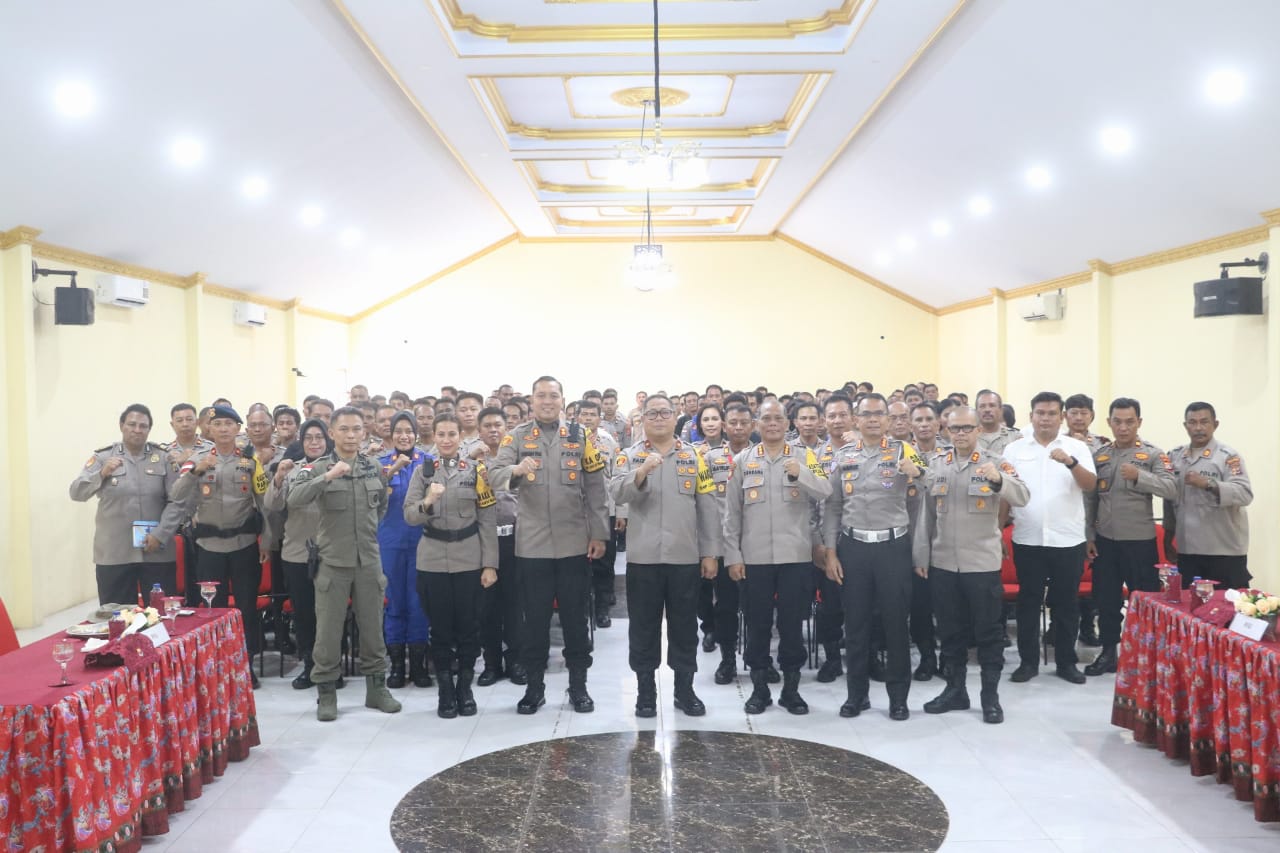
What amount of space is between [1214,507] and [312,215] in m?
8.18

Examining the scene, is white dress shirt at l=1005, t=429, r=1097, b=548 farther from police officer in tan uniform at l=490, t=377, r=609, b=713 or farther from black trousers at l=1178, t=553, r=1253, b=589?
police officer in tan uniform at l=490, t=377, r=609, b=713

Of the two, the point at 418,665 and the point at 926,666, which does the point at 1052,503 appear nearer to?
the point at 926,666

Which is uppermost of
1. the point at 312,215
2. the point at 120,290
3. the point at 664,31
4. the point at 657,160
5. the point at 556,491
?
the point at 664,31

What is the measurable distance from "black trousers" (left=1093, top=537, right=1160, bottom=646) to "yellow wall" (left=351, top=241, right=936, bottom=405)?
→ 948 cm

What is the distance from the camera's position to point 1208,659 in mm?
3727

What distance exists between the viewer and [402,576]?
5.39 m

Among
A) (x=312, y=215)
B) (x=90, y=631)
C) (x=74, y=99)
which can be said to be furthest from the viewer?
(x=312, y=215)

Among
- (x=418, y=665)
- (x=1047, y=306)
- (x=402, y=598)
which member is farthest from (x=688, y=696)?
(x=1047, y=306)

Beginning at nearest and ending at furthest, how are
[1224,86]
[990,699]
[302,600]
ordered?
[990,699] < [302,600] < [1224,86]

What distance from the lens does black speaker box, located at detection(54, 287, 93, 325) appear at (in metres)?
6.90

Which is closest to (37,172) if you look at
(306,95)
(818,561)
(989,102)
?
(306,95)

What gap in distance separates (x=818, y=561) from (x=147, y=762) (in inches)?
128

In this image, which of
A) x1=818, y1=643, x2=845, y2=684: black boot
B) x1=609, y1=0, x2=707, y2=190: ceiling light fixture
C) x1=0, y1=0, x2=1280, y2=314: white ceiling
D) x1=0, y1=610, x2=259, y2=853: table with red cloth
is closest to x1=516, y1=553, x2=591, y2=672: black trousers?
x1=0, y1=610, x2=259, y2=853: table with red cloth

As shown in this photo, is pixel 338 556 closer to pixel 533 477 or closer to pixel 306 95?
pixel 533 477
